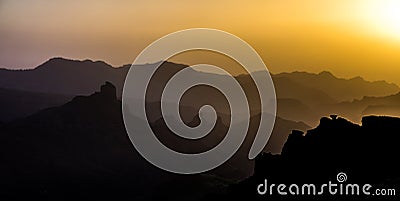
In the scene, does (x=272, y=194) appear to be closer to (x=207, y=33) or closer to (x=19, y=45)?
(x=207, y=33)

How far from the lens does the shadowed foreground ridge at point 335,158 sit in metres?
2.18

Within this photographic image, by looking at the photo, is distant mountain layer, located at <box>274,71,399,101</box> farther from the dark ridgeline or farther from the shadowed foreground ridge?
the shadowed foreground ridge

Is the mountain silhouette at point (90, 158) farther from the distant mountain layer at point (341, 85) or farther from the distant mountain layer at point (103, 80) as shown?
the distant mountain layer at point (341, 85)

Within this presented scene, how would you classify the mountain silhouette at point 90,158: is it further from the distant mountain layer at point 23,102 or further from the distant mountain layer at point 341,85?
the distant mountain layer at point 341,85

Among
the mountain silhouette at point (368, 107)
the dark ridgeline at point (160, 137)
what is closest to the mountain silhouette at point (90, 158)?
the dark ridgeline at point (160, 137)

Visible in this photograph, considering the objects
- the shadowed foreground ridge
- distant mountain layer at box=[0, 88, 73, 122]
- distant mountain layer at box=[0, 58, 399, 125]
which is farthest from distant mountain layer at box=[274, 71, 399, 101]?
distant mountain layer at box=[0, 88, 73, 122]

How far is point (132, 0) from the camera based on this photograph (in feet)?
7.26

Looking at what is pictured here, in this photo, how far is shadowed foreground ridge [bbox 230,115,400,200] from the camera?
2.18 meters

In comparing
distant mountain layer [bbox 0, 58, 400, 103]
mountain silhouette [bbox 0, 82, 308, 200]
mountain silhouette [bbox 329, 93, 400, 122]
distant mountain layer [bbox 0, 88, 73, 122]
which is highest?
distant mountain layer [bbox 0, 58, 400, 103]

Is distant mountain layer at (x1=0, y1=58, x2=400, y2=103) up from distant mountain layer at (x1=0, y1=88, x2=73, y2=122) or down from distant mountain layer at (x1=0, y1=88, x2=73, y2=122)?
up

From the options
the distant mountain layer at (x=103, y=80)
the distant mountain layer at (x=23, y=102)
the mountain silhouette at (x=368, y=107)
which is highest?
the distant mountain layer at (x=103, y=80)

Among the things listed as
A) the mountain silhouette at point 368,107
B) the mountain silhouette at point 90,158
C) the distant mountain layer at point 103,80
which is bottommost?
the mountain silhouette at point 90,158

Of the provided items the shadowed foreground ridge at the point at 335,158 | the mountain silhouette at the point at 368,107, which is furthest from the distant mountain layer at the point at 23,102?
the mountain silhouette at the point at 368,107

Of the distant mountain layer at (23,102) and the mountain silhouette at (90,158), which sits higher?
the distant mountain layer at (23,102)
